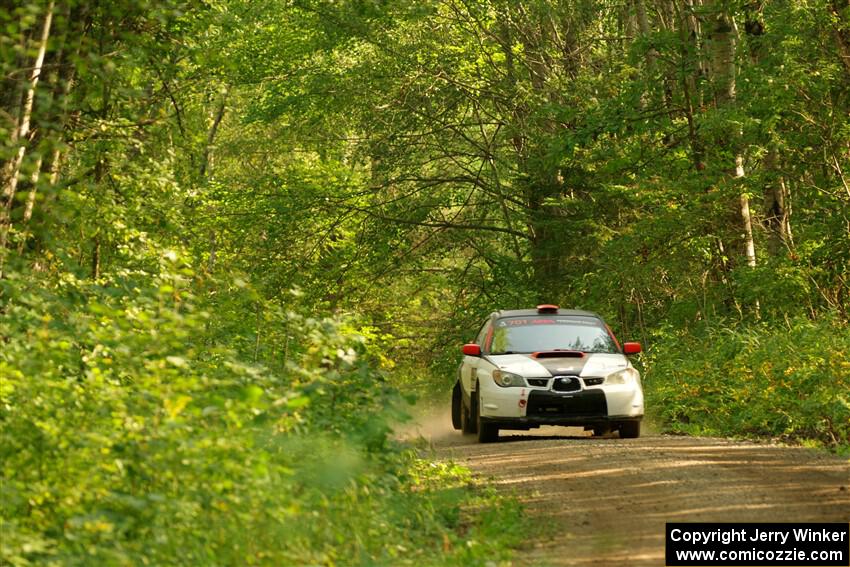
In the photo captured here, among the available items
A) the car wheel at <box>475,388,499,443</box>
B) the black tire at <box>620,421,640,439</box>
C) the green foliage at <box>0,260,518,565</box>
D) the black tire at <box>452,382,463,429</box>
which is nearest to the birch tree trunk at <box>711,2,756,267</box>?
the black tire at <box>452,382,463,429</box>

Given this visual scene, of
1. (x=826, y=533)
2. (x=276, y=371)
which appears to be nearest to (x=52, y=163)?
(x=276, y=371)

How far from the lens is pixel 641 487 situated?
11.6 m

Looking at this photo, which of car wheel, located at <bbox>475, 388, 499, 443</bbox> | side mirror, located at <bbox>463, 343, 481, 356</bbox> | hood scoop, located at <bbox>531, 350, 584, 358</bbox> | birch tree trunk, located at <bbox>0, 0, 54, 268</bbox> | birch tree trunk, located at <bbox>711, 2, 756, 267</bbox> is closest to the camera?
birch tree trunk, located at <bbox>0, 0, 54, 268</bbox>

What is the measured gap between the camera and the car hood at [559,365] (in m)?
16.2

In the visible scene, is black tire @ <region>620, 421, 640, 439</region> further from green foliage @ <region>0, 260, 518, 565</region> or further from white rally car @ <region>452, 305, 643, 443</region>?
green foliage @ <region>0, 260, 518, 565</region>

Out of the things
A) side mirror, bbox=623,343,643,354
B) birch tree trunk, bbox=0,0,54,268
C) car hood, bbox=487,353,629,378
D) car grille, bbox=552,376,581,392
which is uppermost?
birch tree trunk, bbox=0,0,54,268

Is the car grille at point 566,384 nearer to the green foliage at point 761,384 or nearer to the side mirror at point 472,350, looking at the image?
the side mirror at point 472,350

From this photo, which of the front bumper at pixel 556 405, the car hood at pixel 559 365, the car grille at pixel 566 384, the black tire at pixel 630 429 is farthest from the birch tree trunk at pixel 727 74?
the car grille at pixel 566 384

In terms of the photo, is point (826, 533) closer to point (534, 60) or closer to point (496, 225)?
point (534, 60)

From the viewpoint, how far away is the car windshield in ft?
56.2

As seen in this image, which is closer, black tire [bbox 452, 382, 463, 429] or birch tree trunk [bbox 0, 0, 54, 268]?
birch tree trunk [bbox 0, 0, 54, 268]

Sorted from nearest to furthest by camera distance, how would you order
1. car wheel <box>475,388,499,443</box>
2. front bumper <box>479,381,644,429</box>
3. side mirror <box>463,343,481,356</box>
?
front bumper <box>479,381,644,429</box> < car wheel <box>475,388,499,443</box> < side mirror <box>463,343,481,356</box>

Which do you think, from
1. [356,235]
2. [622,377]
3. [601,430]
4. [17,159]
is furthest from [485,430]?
[356,235]

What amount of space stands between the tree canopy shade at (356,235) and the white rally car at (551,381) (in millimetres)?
1206
